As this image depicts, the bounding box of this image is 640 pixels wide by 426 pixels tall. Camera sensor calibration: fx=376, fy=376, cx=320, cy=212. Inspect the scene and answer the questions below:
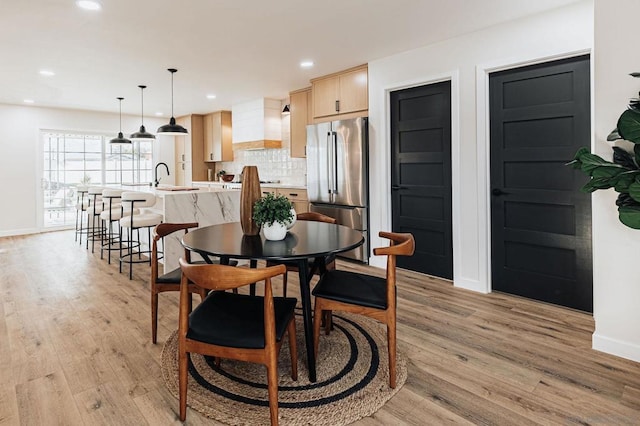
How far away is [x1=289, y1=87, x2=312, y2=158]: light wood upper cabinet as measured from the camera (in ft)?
18.6

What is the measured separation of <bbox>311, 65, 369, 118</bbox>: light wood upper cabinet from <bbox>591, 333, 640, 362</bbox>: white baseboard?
319cm

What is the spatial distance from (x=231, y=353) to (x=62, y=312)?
2.30m

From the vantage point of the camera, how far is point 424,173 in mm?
4062

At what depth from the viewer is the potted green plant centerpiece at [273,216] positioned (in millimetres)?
2184

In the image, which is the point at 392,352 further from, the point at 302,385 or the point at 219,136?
the point at 219,136

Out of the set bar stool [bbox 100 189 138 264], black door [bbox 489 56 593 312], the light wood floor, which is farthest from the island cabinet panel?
black door [bbox 489 56 593 312]

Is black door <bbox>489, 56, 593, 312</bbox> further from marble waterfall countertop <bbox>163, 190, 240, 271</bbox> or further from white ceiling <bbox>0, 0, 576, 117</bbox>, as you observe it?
marble waterfall countertop <bbox>163, 190, 240, 271</bbox>

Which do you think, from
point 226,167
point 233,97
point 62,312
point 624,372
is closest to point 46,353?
point 62,312

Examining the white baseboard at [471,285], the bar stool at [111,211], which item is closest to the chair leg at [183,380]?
the white baseboard at [471,285]

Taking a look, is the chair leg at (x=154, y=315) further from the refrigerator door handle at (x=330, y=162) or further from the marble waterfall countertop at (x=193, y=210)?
the refrigerator door handle at (x=330, y=162)

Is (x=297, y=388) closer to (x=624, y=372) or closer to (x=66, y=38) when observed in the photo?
(x=624, y=372)

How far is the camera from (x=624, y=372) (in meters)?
2.15

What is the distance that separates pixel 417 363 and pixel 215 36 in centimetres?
328

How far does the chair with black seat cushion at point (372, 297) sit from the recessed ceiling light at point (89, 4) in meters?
2.70
